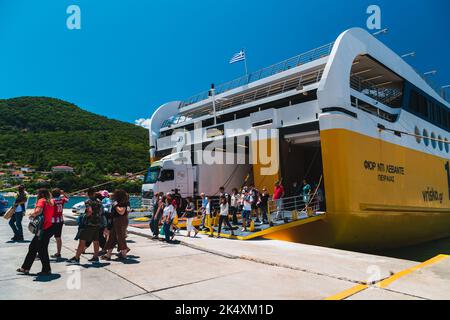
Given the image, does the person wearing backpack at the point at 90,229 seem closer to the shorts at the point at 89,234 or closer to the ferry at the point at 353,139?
the shorts at the point at 89,234

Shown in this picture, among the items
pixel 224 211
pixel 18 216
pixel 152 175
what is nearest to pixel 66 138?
pixel 152 175

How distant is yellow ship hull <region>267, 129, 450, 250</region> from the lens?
11.0 meters

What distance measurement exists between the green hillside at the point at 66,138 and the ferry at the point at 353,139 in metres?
38.3

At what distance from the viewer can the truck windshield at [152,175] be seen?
673 inches

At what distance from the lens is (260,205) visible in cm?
1189

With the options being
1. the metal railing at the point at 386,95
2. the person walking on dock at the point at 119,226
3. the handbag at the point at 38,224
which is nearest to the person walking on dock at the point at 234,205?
the person walking on dock at the point at 119,226

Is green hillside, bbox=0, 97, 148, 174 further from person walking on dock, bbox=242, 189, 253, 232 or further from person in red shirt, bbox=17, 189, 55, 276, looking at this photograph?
person in red shirt, bbox=17, 189, 55, 276

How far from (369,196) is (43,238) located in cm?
1070

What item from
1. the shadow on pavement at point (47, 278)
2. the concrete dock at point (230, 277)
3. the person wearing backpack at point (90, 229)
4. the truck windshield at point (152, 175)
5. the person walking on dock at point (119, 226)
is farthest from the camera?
the truck windshield at point (152, 175)

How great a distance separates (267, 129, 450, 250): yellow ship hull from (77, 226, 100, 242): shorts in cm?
622

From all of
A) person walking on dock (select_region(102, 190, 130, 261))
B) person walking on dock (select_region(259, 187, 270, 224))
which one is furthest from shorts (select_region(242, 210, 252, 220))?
person walking on dock (select_region(102, 190, 130, 261))
